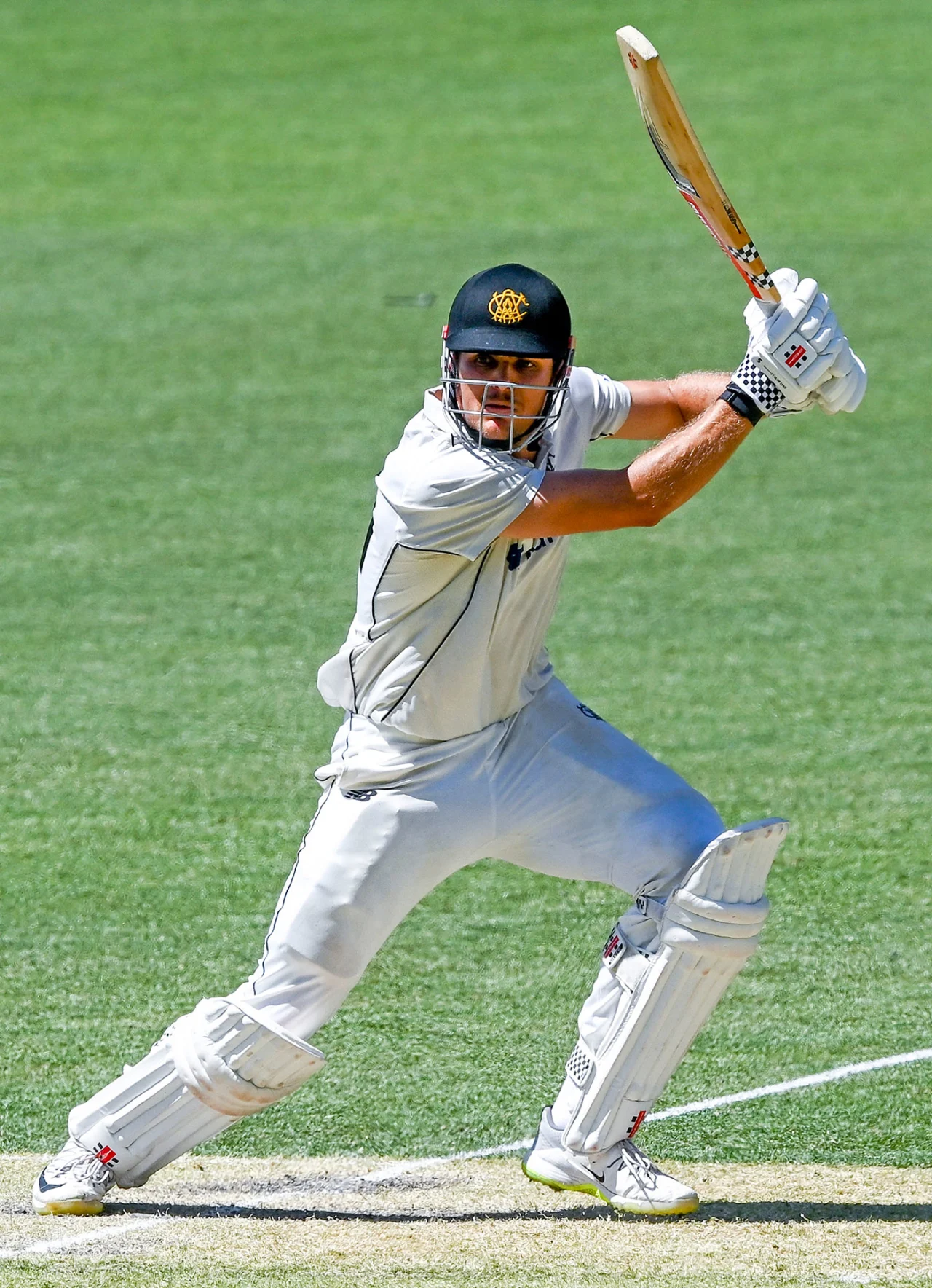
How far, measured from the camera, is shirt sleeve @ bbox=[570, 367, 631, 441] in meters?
5.04

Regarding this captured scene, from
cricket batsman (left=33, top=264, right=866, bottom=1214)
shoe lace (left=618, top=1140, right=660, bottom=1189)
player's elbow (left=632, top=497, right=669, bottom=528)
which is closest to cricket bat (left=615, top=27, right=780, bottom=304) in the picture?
cricket batsman (left=33, top=264, right=866, bottom=1214)

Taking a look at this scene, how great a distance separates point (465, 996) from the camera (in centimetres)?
626

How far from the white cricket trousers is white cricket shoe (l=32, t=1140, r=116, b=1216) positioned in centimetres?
56

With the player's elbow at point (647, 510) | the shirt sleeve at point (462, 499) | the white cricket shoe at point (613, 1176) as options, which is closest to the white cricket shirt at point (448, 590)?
the shirt sleeve at point (462, 499)

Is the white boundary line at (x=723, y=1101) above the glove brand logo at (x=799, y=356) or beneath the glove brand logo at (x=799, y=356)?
beneath

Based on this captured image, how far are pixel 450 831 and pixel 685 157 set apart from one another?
168 centimetres

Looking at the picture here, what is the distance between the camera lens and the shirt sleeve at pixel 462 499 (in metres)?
4.49

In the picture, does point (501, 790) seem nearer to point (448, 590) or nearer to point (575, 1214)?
point (448, 590)

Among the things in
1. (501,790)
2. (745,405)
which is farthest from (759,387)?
(501,790)

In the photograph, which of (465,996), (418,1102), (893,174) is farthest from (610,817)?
(893,174)

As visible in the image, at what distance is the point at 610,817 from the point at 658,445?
896 mm

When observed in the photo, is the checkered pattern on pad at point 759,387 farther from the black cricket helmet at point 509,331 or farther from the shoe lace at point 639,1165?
the shoe lace at point 639,1165

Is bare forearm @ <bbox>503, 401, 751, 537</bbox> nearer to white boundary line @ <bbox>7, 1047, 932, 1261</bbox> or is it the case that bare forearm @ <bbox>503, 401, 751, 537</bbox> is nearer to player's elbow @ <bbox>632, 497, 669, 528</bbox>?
player's elbow @ <bbox>632, 497, 669, 528</bbox>

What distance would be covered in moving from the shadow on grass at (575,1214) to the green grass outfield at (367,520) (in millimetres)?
408
